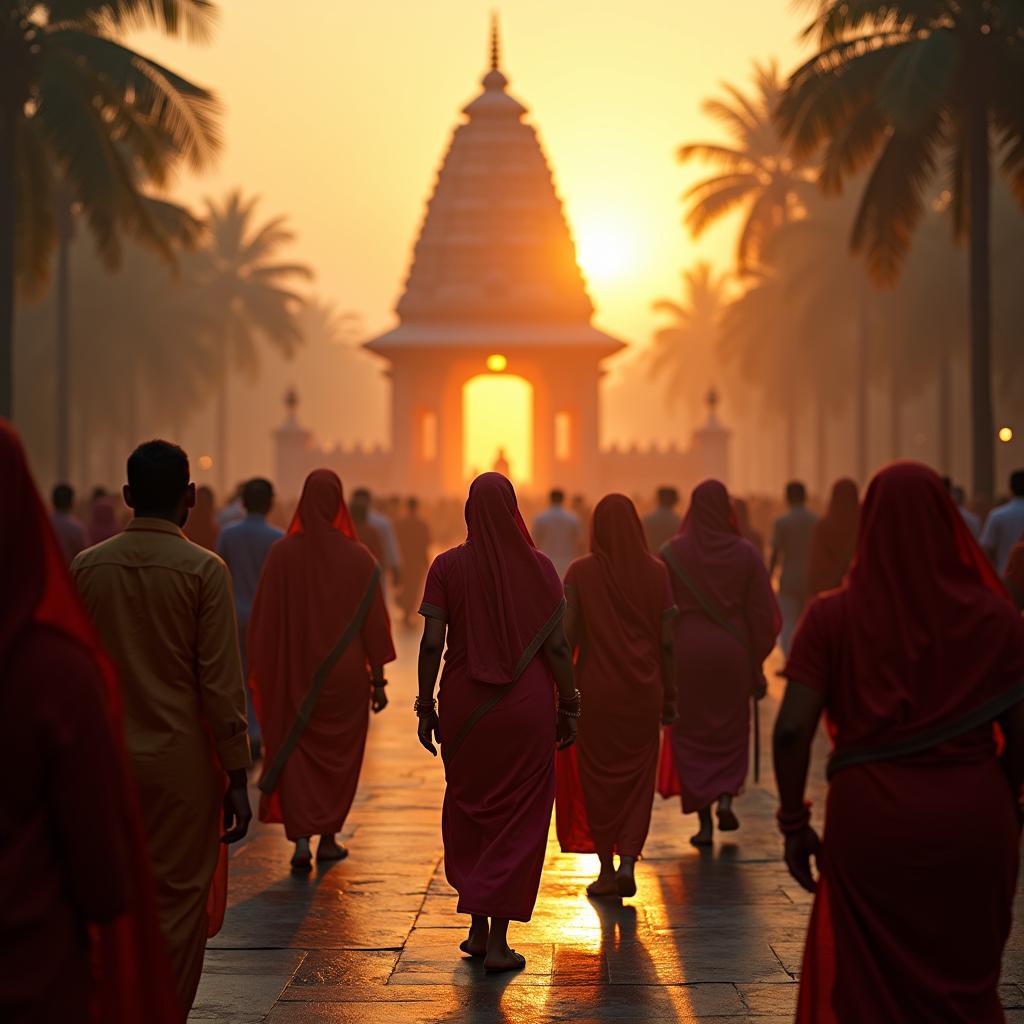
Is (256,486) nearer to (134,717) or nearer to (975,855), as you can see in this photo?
(134,717)

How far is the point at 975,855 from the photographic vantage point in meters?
4.01

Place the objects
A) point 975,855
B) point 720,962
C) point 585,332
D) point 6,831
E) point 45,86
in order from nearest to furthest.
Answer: point 6,831 → point 975,855 → point 720,962 → point 45,86 → point 585,332

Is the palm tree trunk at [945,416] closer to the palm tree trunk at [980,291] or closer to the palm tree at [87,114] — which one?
the palm tree trunk at [980,291]

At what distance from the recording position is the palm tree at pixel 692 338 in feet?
239

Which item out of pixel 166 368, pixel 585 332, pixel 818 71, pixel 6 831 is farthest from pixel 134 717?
pixel 166 368

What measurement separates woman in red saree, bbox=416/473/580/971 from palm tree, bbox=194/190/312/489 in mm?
48229

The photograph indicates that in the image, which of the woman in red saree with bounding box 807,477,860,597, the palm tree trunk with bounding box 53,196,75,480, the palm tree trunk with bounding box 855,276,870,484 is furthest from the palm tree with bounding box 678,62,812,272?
the woman in red saree with bounding box 807,477,860,597

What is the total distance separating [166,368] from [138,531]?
146 feet

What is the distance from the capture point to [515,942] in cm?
647

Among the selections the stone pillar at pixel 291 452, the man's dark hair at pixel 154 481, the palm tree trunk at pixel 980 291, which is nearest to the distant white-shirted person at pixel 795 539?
the palm tree trunk at pixel 980 291

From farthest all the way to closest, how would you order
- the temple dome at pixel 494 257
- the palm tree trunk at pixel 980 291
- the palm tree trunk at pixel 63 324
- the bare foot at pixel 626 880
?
the temple dome at pixel 494 257 → the palm tree trunk at pixel 63 324 → the palm tree trunk at pixel 980 291 → the bare foot at pixel 626 880

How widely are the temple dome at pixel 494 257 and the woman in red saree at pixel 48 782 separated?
123 feet

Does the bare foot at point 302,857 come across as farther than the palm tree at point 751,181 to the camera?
No

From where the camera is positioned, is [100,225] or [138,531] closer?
[138,531]
